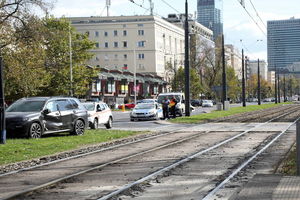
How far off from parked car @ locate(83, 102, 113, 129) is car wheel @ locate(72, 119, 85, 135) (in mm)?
4666

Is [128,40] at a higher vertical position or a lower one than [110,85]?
higher

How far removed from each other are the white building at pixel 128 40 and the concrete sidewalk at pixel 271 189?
371ft

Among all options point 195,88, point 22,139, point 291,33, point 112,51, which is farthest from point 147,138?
point 291,33

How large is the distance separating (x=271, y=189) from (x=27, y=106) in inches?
520

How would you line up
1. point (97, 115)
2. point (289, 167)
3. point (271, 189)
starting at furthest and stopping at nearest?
point (97, 115)
point (289, 167)
point (271, 189)

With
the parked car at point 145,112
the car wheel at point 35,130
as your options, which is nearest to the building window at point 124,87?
the parked car at point 145,112

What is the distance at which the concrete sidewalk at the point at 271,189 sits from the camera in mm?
7445

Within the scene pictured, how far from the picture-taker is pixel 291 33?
128375mm

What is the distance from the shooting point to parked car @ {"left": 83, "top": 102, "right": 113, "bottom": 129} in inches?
1054

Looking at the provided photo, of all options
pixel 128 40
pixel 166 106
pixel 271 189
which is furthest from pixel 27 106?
pixel 128 40

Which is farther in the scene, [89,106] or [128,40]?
[128,40]

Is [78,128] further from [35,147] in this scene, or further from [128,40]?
[128,40]

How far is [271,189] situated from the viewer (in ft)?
26.2

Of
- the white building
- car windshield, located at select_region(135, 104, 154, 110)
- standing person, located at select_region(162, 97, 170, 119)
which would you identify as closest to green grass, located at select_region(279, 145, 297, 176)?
standing person, located at select_region(162, 97, 170, 119)
